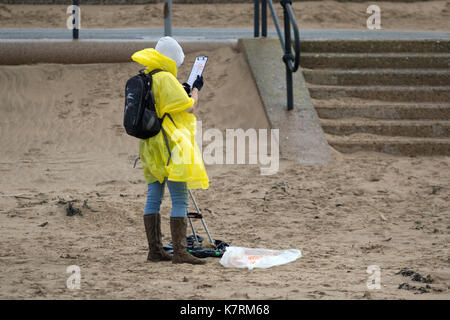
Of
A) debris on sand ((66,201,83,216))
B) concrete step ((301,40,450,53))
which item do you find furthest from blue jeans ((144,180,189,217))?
concrete step ((301,40,450,53))

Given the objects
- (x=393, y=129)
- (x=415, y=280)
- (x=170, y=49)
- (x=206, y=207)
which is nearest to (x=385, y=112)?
(x=393, y=129)

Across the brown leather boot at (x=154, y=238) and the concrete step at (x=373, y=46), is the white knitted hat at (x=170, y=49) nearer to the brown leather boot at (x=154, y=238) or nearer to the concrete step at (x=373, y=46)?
the brown leather boot at (x=154, y=238)

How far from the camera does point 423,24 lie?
1464 centimetres

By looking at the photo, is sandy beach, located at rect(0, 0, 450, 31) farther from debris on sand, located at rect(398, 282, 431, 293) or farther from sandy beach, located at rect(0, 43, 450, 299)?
debris on sand, located at rect(398, 282, 431, 293)

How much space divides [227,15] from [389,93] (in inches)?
287

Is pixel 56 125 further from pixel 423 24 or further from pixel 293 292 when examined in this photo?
pixel 423 24

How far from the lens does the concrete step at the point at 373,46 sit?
9.23m

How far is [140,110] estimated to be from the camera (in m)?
4.48

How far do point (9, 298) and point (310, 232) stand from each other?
2.74 meters

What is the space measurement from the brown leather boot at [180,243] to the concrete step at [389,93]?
429 centimetres

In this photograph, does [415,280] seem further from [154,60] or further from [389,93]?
[389,93]

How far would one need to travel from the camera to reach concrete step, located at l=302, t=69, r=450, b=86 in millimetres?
8750

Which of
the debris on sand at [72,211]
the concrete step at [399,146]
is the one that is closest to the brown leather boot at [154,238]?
the debris on sand at [72,211]

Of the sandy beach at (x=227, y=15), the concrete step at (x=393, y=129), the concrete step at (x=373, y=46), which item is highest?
the sandy beach at (x=227, y=15)
